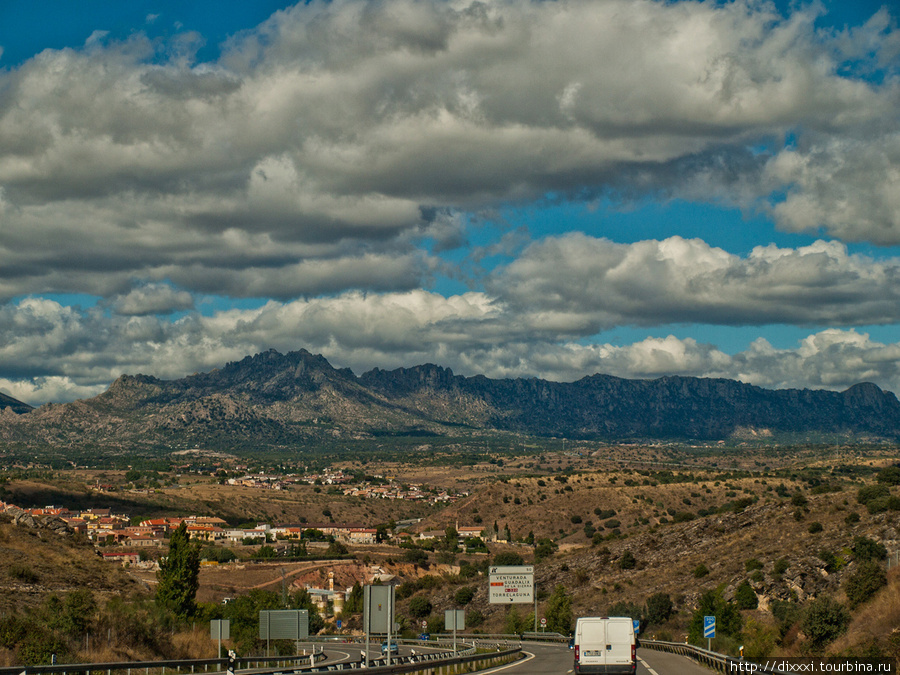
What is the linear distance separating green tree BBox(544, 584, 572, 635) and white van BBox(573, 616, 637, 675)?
5655cm

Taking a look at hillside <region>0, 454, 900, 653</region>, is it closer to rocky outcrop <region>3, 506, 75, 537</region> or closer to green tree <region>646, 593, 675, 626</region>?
green tree <region>646, 593, 675, 626</region>

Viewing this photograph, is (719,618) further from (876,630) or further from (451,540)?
(451,540)

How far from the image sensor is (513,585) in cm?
5775

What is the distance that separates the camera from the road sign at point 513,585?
189 feet

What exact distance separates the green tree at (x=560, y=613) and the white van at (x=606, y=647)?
5655 centimetres

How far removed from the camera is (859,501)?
92.1m

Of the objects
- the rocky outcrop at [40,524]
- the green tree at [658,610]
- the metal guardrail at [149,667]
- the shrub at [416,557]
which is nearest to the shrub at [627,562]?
the green tree at [658,610]

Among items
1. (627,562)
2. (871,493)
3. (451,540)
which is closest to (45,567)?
(627,562)

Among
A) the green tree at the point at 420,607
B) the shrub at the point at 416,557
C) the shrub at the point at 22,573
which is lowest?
the green tree at the point at 420,607

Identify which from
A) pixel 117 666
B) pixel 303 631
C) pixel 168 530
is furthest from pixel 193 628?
pixel 168 530

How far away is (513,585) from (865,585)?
1982 cm

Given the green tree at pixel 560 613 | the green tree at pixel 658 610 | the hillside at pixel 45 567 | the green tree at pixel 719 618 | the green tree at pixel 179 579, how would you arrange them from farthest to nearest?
the green tree at pixel 560 613, the green tree at pixel 658 610, the green tree at pixel 719 618, the green tree at pixel 179 579, the hillside at pixel 45 567

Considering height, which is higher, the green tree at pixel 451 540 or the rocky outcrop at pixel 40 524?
the rocky outcrop at pixel 40 524

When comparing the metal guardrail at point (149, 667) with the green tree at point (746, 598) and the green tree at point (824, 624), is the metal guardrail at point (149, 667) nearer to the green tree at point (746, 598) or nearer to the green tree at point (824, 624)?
the green tree at point (824, 624)
